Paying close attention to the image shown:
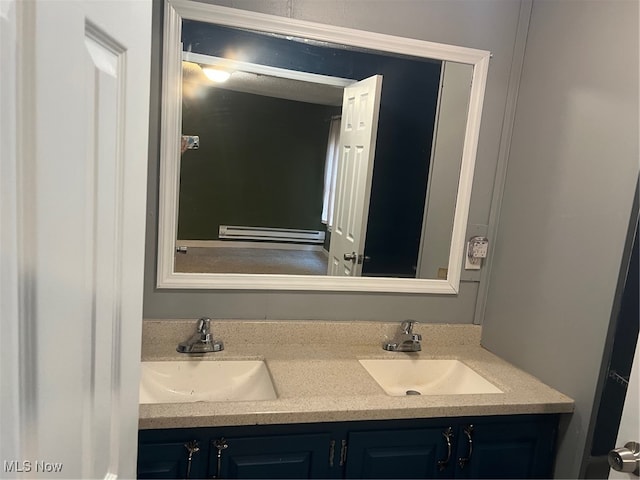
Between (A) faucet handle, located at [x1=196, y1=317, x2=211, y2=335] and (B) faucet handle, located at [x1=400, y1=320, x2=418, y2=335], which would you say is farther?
(B) faucet handle, located at [x1=400, y1=320, x2=418, y2=335]

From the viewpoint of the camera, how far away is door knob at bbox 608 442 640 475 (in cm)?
87

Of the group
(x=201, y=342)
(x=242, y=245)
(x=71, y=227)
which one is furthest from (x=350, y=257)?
(x=71, y=227)

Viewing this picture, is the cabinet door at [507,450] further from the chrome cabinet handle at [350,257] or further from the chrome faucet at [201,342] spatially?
the chrome faucet at [201,342]

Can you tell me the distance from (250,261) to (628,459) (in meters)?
1.20

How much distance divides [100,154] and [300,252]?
1181 mm

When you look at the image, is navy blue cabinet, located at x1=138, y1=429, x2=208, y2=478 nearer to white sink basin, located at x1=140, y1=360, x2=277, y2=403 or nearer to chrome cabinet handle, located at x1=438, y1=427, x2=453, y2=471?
white sink basin, located at x1=140, y1=360, x2=277, y2=403

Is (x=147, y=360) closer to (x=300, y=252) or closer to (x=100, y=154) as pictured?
(x=300, y=252)

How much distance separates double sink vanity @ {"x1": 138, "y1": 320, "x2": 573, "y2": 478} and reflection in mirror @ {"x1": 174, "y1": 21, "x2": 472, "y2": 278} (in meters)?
0.28

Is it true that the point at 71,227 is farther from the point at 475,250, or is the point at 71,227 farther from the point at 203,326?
the point at 475,250

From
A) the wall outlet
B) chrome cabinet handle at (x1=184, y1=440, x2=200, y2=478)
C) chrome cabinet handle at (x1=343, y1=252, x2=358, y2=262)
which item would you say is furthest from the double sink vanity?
the wall outlet

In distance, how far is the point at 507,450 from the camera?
1511mm

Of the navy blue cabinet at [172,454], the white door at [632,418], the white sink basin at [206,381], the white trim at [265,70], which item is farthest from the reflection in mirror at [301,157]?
the white door at [632,418]

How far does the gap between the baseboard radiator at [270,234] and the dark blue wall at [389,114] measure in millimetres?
232

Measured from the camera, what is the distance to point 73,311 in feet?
1.71
